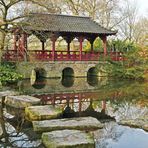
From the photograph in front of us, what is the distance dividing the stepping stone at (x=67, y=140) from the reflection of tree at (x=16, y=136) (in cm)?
44

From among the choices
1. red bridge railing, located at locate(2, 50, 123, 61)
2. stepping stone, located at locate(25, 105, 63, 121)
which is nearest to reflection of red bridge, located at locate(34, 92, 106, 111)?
stepping stone, located at locate(25, 105, 63, 121)

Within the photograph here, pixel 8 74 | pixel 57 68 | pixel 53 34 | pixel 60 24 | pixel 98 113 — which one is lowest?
pixel 98 113

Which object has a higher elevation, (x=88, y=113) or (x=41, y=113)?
(x=41, y=113)

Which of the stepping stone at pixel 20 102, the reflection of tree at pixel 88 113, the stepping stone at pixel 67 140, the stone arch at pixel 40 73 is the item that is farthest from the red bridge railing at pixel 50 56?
the stepping stone at pixel 67 140

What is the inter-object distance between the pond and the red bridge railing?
7.33m

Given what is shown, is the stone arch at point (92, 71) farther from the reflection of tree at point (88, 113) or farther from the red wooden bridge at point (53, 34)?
the reflection of tree at point (88, 113)

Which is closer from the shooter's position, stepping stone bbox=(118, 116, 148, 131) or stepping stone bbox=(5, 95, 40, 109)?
stepping stone bbox=(118, 116, 148, 131)

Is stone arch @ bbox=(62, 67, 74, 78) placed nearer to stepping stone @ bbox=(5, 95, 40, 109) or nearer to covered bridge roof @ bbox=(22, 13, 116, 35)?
covered bridge roof @ bbox=(22, 13, 116, 35)

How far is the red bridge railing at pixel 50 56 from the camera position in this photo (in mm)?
29609

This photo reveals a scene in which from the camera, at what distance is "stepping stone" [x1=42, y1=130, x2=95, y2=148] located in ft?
30.0

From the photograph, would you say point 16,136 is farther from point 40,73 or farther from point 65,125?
point 40,73

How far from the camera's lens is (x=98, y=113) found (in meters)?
15.1

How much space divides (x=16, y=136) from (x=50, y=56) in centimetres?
2117

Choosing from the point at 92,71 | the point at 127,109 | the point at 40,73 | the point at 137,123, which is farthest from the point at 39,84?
the point at 137,123
